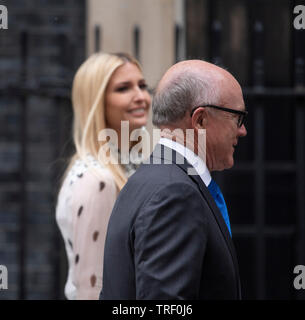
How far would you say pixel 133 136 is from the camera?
3.07 meters

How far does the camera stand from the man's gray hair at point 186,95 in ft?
6.41

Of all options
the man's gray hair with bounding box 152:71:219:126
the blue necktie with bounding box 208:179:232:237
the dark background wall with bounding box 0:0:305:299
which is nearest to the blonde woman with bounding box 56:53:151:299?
the dark background wall with bounding box 0:0:305:299

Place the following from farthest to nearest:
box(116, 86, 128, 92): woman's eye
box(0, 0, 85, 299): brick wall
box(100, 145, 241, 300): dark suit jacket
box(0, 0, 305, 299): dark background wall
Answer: box(0, 0, 85, 299): brick wall → box(0, 0, 305, 299): dark background wall → box(116, 86, 128, 92): woman's eye → box(100, 145, 241, 300): dark suit jacket

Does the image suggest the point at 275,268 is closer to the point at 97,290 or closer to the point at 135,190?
the point at 97,290

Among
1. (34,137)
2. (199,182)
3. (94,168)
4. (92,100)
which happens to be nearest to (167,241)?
(199,182)

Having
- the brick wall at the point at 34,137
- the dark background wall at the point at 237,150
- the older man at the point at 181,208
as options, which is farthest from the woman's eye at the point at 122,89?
the brick wall at the point at 34,137

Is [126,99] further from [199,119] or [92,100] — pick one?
[199,119]

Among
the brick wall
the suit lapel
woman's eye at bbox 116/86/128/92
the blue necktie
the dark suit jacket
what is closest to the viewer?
the dark suit jacket

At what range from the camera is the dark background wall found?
4.12 metres

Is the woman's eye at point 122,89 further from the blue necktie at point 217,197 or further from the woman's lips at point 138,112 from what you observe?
the blue necktie at point 217,197

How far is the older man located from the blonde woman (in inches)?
27.2

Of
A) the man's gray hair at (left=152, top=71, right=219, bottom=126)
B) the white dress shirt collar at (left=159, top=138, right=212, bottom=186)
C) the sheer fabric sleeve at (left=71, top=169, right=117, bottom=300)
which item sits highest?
the man's gray hair at (left=152, top=71, right=219, bottom=126)

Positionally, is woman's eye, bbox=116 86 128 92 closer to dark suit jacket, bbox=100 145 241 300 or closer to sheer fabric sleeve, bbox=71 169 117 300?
sheer fabric sleeve, bbox=71 169 117 300

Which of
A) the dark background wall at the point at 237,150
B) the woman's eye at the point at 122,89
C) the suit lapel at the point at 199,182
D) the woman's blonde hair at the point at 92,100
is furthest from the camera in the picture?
the dark background wall at the point at 237,150
